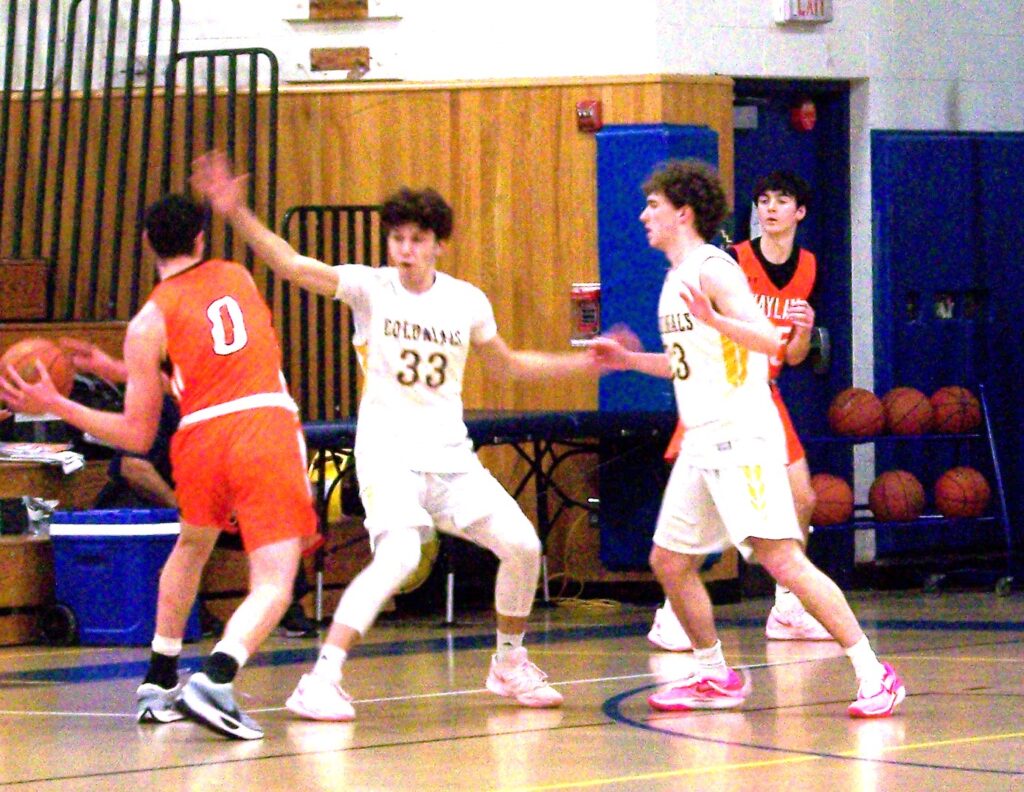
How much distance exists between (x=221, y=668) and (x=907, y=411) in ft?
21.1

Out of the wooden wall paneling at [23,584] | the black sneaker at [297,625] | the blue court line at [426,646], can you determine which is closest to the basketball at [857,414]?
the blue court line at [426,646]

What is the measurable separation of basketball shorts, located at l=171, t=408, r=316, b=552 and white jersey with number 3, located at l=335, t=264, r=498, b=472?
48cm

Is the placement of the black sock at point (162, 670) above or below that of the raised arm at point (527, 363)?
below

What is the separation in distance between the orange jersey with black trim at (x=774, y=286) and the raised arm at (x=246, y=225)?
9.37ft

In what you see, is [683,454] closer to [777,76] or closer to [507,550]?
[507,550]

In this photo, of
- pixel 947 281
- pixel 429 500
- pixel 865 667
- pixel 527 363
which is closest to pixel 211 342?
pixel 429 500

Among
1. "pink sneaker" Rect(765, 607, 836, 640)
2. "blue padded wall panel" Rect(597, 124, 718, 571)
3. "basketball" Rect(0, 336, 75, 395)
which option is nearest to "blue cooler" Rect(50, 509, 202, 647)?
"basketball" Rect(0, 336, 75, 395)

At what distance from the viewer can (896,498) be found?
12.3 meters

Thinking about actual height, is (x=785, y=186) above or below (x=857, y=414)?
above

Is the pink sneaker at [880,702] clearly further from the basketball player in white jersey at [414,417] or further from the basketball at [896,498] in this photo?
the basketball at [896,498]

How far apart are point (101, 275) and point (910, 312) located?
486 centimetres

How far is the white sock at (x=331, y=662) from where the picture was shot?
7207mm

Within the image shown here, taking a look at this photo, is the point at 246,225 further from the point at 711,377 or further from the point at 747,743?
the point at 747,743

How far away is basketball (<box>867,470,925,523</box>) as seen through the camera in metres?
12.3
